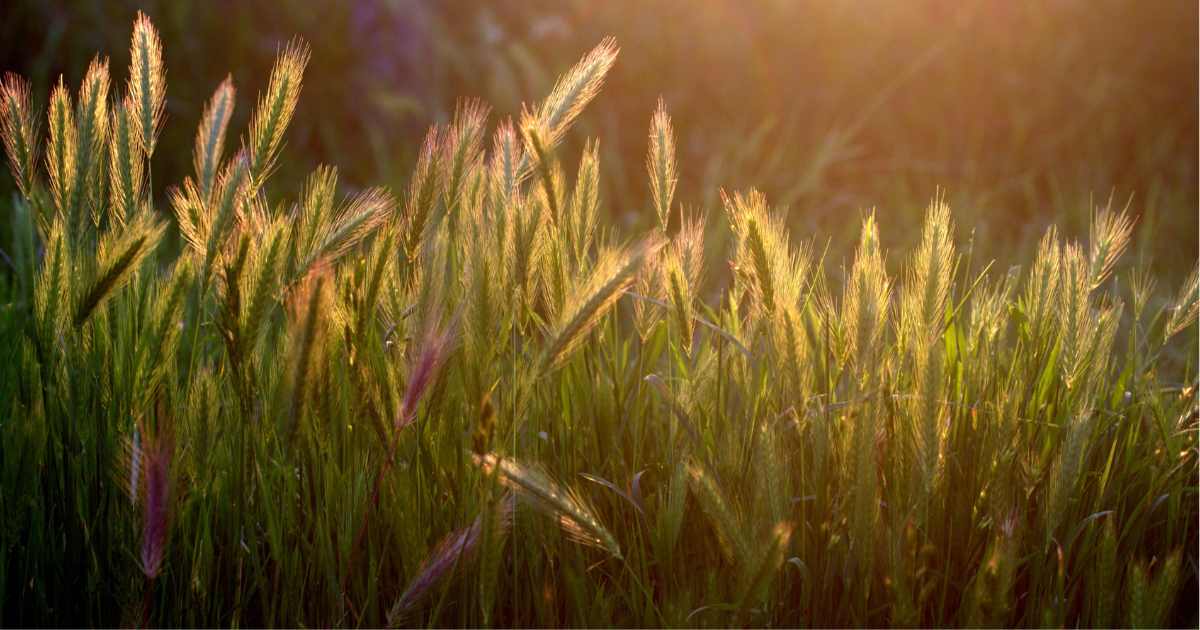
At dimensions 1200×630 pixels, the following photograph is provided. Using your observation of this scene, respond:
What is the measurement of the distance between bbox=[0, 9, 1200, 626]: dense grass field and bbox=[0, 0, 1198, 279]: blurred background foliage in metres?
2.84

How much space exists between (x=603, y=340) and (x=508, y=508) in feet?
1.86

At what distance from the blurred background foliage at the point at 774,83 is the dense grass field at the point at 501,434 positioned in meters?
2.84

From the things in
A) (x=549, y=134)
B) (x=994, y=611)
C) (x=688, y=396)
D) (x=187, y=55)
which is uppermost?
(x=187, y=55)

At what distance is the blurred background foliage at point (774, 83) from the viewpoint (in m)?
4.50

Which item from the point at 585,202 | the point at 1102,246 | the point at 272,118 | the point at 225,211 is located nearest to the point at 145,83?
the point at 272,118

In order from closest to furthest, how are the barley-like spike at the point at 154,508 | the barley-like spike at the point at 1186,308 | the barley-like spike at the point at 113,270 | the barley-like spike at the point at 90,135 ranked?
the barley-like spike at the point at 154,508, the barley-like spike at the point at 113,270, the barley-like spike at the point at 90,135, the barley-like spike at the point at 1186,308

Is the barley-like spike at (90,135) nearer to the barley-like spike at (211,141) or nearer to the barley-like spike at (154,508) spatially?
the barley-like spike at (211,141)

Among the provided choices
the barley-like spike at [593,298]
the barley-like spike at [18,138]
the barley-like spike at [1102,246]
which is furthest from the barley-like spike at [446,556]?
the barley-like spike at [1102,246]

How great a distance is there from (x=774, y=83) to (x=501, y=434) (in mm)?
3662

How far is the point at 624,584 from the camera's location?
59.8 inches

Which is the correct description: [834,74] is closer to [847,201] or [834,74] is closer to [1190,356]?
[847,201]

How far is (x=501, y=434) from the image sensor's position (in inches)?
56.2

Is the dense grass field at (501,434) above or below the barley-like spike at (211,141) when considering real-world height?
below

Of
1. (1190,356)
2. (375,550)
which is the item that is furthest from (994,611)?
(1190,356)
